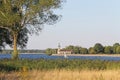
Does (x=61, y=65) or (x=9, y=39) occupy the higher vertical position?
(x=9, y=39)

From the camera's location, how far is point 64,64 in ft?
101

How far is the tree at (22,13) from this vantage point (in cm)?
4003

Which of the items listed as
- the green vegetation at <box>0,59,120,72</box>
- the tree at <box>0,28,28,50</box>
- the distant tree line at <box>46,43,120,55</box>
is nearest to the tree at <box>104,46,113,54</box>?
the distant tree line at <box>46,43,120,55</box>

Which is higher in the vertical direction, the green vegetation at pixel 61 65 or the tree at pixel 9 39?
the tree at pixel 9 39

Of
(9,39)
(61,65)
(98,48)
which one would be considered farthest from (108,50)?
(61,65)

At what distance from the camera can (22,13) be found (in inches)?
1633

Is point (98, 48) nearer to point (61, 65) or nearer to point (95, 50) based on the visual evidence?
point (95, 50)

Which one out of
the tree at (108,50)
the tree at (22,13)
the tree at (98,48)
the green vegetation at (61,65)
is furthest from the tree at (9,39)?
the tree at (108,50)

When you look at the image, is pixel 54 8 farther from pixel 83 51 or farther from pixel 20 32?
pixel 83 51

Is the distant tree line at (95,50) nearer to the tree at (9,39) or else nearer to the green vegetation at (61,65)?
the tree at (9,39)

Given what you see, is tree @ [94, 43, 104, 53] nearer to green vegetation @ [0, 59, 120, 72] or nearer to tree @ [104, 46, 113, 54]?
tree @ [104, 46, 113, 54]

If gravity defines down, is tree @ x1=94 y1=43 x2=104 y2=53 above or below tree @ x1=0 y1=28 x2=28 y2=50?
above

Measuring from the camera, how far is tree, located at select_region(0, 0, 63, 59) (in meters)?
40.0

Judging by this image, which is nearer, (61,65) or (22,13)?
(61,65)
